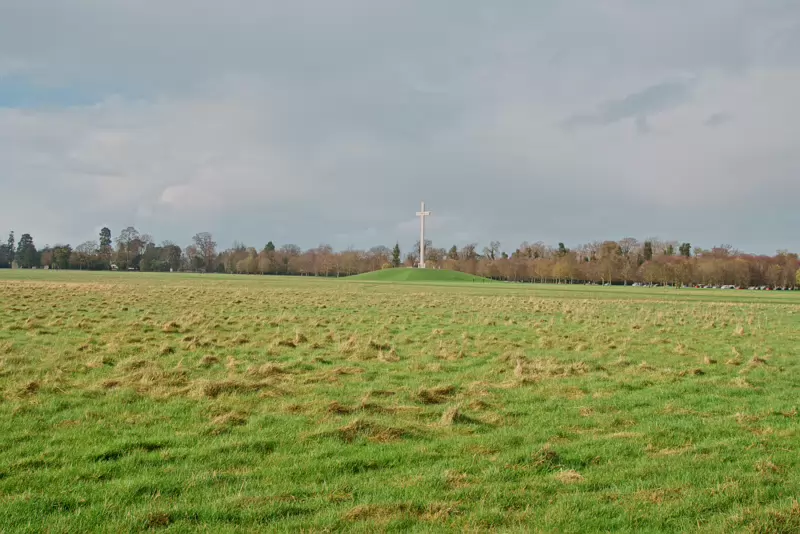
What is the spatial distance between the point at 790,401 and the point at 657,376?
305 cm

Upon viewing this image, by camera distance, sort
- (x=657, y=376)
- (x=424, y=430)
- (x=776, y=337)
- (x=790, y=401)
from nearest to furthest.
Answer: (x=424, y=430), (x=790, y=401), (x=657, y=376), (x=776, y=337)

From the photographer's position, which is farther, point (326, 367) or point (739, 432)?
point (326, 367)

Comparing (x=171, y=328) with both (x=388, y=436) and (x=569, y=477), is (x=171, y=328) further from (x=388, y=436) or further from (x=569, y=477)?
(x=569, y=477)

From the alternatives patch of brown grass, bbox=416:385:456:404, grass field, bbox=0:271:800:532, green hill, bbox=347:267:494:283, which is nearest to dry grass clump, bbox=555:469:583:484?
grass field, bbox=0:271:800:532

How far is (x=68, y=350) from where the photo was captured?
15836 millimetres

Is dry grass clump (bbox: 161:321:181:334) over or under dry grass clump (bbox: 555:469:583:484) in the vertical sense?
over

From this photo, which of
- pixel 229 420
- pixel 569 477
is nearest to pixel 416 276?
pixel 229 420

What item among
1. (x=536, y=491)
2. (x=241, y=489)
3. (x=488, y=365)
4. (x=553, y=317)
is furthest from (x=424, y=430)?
(x=553, y=317)

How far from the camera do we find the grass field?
607cm

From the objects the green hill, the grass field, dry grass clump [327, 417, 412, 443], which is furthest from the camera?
the green hill

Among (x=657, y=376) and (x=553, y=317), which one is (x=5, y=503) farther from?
(x=553, y=317)

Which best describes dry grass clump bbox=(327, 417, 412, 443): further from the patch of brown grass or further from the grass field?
the patch of brown grass

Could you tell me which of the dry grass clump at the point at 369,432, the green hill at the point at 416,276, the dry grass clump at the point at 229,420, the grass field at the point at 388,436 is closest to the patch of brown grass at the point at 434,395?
the grass field at the point at 388,436

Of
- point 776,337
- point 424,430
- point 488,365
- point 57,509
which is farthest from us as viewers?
point 776,337
